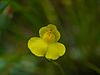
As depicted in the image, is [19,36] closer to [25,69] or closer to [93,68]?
[25,69]

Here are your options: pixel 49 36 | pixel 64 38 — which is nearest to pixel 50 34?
pixel 49 36

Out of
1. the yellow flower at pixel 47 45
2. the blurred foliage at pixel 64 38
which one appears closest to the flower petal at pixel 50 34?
the yellow flower at pixel 47 45

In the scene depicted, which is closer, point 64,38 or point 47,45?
point 47,45

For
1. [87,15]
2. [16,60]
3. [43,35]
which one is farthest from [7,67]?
[87,15]

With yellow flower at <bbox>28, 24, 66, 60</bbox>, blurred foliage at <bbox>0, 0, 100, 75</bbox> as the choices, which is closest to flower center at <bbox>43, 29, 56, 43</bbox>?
yellow flower at <bbox>28, 24, 66, 60</bbox>

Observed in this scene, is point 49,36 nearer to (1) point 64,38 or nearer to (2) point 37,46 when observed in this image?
(2) point 37,46

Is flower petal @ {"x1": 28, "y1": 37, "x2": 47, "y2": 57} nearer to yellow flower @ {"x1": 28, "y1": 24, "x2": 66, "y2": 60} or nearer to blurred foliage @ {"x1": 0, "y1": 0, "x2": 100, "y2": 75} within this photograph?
yellow flower @ {"x1": 28, "y1": 24, "x2": 66, "y2": 60}

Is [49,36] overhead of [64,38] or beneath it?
overhead
